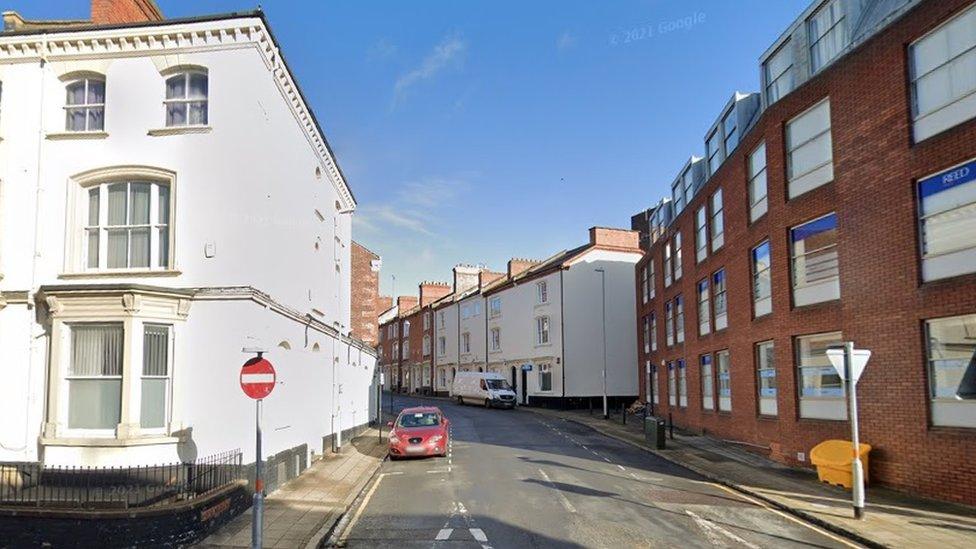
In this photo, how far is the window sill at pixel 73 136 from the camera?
14766 mm

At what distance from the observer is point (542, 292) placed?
49312 mm

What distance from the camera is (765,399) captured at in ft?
71.0

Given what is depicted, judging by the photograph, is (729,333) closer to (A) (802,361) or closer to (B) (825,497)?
(A) (802,361)

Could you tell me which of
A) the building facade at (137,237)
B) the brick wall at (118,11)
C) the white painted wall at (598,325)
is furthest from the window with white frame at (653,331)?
the brick wall at (118,11)

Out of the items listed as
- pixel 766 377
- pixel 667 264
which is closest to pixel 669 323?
pixel 667 264

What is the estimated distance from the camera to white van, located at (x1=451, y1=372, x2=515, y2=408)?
4588 centimetres

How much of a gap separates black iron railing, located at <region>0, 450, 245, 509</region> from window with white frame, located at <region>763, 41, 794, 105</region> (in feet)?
57.5

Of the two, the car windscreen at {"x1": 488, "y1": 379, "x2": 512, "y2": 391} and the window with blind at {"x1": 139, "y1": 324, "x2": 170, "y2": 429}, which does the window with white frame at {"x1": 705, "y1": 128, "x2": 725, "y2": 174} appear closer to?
the window with blind at {"x1": 139, "y1": 324, "x2": 170, "y2": 429}

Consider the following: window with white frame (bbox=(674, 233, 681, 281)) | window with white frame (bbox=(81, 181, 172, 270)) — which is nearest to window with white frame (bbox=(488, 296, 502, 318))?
window with white frame (bbox=(674, 233, 681, 281))

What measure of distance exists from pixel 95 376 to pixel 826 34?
19.1m

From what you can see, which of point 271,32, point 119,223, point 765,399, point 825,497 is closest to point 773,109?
point 765,399

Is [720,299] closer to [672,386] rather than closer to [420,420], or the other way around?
[672,386]

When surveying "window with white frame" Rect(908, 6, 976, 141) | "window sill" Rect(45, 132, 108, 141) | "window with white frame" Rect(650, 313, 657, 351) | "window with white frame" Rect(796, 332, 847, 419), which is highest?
"window with white frame" Rect(908, 6, 976, 141)

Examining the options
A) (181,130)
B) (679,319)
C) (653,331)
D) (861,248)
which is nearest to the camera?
(181,130)
